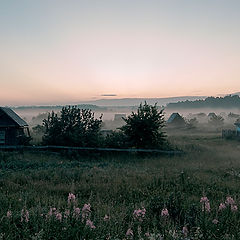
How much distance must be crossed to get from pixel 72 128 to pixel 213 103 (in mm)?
165377

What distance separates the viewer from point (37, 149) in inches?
982

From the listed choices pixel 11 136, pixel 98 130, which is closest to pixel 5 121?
pixel 11 136

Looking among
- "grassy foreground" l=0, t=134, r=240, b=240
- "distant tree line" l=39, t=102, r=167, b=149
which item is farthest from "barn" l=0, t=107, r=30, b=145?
"grassy foreground" l=0, t=134, r=240, b=240

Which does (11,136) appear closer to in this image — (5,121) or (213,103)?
(5,121)

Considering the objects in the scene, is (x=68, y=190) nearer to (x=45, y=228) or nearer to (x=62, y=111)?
(x=45, y=228)

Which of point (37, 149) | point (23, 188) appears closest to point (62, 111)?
point (37, 149)

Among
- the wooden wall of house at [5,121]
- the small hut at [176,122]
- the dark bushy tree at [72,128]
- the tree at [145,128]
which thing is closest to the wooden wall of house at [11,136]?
the wooden wall of house at [5,121]

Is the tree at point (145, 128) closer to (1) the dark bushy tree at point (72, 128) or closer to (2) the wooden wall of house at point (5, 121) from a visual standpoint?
(1) the dark bushy tree at point (72, 128)

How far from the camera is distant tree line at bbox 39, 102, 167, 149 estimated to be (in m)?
25.2

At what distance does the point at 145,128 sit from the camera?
26156 millimetres

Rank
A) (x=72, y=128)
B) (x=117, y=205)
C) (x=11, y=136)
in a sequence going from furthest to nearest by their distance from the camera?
(x=11, y=136) < (x=72, y=128) < (x=117, y=205)

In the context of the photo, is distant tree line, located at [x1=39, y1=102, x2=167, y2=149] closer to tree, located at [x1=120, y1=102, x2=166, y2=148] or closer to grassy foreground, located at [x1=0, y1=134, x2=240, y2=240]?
tree, located at [x1=120, y1=102, x2=166, y2=148]

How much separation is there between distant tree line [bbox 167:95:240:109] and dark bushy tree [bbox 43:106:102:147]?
157158 millimetres

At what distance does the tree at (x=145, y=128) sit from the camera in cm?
2609
